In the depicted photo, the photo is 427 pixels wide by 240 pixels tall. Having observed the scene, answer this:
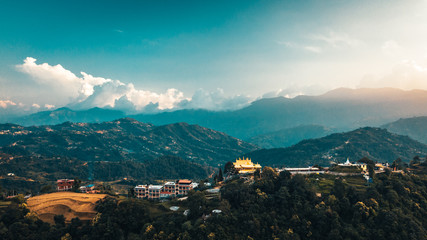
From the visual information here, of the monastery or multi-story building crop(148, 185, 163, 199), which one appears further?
the monastery

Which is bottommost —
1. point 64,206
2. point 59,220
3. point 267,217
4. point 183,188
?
point 183,188

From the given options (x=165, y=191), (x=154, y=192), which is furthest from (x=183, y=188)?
(x=154, y=192)

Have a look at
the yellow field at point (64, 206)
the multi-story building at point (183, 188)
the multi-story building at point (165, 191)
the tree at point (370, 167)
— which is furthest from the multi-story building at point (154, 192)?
the tree at point (370, 167)

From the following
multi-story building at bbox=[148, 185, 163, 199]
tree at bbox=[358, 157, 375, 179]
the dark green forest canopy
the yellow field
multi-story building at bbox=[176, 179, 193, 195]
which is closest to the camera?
the dark green forest canopy

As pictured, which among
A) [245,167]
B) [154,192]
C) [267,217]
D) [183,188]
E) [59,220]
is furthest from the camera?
[245,167]

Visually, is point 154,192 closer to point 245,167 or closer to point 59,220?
point 245,167

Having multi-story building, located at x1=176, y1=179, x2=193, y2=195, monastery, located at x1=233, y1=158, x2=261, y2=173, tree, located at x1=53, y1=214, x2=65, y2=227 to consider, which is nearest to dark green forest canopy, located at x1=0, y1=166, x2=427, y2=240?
tree, located at x1=53, y1=214, x2=65, y2=227

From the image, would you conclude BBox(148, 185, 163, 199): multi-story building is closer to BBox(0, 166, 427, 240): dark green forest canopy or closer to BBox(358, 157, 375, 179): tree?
BBox(0, 166, 427, 240): dark green forest canopy

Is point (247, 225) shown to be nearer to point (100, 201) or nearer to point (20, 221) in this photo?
point (100, 201)
